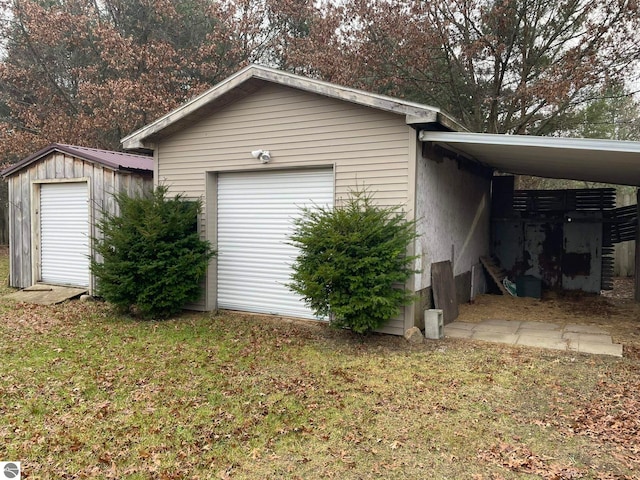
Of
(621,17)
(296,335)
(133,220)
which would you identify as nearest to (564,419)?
(296,335)

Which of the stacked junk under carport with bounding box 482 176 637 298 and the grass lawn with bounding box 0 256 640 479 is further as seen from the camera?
the stacked junk under carport with bounding box 482 176 637 298

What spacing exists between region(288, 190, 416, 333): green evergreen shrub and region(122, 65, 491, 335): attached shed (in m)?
0.44

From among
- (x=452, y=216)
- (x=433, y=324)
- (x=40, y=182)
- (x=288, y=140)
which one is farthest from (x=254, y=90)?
(x=40, y=182)

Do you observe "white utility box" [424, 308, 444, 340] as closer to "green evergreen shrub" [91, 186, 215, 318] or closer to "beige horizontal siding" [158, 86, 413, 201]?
"beige horizontal siding" [158, 86, 413, 201]

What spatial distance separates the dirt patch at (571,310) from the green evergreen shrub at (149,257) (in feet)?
14.6

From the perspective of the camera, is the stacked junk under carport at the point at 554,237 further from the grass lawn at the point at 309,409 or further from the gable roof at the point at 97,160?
the gable roof at the point at 97,160

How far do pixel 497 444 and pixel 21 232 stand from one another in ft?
32.9

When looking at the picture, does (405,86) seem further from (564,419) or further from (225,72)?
(564,419)

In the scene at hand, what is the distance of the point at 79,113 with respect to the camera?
1559cm

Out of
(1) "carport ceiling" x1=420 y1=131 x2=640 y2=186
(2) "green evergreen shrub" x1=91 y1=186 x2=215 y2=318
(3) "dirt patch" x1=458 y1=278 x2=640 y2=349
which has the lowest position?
(3) "dirt patch" x1=458 y1=278 x2=640 y2=349

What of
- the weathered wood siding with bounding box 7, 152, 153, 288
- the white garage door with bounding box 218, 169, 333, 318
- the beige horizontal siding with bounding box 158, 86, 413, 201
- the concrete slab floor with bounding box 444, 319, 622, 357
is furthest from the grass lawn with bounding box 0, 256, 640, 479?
the weathered wood siding with bounding box 7, 152, 153, 288

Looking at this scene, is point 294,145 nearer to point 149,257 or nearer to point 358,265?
point 358,265

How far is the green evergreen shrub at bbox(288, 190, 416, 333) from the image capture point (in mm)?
5422

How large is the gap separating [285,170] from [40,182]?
5.62 m
